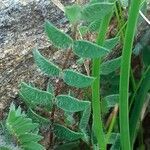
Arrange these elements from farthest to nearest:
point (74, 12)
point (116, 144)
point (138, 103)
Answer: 1. point (138, 103)
2. point (116, 144)
3. point (74, 12)

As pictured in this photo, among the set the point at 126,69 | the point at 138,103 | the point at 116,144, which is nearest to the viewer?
the point at 126,69

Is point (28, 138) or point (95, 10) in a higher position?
point (95, 10)

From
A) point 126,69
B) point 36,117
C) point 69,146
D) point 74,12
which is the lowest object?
point 69,146

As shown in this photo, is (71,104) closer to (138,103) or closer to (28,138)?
(28,138)

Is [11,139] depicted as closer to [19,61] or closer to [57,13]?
[19,61]

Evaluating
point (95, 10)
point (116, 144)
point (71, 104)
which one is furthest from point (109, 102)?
point (95, 10)

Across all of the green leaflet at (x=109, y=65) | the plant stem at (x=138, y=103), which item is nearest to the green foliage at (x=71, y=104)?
the green leaflet at (x=109, y=65)

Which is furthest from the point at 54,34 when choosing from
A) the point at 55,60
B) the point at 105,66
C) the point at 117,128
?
the point at 117,128
